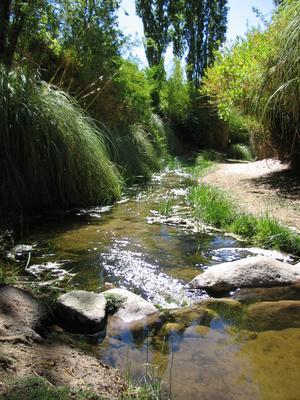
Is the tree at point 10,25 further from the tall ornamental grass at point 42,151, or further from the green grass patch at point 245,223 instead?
the green grass patch at point 245,223

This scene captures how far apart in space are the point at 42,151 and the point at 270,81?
3.88 metres

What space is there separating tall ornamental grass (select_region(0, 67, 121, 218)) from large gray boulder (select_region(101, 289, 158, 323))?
2383 millimetres

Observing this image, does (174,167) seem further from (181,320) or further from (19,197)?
(181,320)

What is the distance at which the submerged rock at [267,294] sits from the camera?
10.8ft

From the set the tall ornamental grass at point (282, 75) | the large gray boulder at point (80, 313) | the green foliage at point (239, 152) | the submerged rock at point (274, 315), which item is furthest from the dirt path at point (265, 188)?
the green foliage at point (239, 152)

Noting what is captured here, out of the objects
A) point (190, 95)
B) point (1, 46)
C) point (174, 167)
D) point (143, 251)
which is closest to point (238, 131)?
point (190, 95)

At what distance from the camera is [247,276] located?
11.6 feet

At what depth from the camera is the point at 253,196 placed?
22.6 feet

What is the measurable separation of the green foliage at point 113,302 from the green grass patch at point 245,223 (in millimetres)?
2021

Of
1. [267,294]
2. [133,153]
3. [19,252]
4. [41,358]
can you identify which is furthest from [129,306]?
[133,153]

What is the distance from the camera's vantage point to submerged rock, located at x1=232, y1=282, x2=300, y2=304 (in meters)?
3.28

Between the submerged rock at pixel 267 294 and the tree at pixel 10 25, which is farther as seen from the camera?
the tree at pixel 10 25

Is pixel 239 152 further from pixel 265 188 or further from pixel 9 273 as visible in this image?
pixel 9 273

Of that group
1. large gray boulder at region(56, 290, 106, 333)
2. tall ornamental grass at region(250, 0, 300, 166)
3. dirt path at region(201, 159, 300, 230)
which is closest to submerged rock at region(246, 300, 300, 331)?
large gray boulder at region(56, 290, 106, 333)
